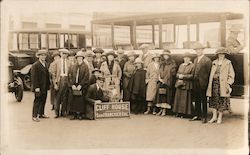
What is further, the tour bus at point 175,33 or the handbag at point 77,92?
the handbag at point 77,92

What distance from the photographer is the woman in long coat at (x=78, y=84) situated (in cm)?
271

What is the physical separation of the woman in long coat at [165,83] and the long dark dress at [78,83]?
491 mm

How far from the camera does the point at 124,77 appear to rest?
2.76m

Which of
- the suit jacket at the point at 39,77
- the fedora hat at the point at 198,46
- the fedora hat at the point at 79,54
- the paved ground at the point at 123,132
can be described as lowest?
the paved ground at the point at 123,132

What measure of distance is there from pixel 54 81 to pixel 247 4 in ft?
4.36

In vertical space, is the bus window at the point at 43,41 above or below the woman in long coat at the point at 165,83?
above

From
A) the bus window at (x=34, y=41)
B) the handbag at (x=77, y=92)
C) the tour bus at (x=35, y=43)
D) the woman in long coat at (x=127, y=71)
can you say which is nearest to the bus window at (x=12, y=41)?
the tour bus at (x=35, y=43)

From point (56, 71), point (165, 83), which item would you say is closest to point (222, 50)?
point (165, 83)

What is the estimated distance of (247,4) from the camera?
2.54 meters

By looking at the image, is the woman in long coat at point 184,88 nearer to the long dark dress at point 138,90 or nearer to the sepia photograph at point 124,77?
the sepia photograph at point 124,77

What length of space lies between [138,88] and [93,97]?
1.01 feet

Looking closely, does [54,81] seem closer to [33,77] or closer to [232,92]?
[33,77]

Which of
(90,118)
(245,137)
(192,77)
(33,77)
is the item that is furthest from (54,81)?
(245,137)

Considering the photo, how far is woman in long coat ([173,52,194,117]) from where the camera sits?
2699mm
